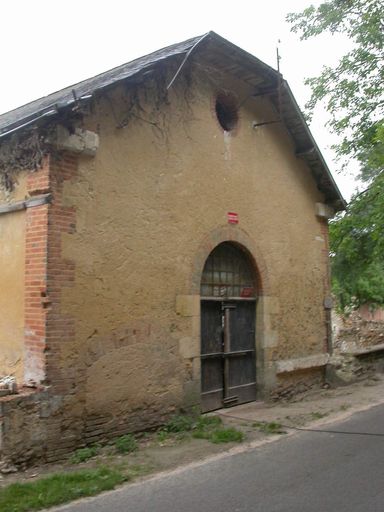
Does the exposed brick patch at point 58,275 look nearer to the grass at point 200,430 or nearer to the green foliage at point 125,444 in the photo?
the green foliage at point 125,444

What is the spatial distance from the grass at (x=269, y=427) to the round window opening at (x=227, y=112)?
16.0 feet

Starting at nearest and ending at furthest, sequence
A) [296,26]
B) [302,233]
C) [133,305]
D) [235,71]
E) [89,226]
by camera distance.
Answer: [89,226] < [133,305] < [235,71] < [302,233] < [296,26]

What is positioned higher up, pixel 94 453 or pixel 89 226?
pixel 89 226

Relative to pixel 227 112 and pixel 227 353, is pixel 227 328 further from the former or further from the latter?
pixel 227 112

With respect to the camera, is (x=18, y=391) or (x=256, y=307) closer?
(x=18, y=391)

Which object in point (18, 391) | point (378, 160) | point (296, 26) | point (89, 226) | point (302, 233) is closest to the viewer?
point (18, 391)

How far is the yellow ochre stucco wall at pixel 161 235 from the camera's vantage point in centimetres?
672

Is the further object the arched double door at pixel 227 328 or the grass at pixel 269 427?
the arched double door at pixel 227 328

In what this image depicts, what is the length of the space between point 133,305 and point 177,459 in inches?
80.7

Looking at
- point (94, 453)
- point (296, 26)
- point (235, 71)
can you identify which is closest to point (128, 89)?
point (235, 71)

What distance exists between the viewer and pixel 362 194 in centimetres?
1451

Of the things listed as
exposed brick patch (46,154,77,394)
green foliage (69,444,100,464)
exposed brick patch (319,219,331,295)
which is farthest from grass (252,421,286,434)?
exposed brick patch (319,219,331,295)

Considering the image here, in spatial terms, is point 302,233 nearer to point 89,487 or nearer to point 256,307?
point 256,307

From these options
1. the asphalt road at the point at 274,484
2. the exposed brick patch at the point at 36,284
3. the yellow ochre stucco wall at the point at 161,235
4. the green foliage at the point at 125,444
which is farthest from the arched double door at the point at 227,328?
the exposed brick patch at the point at 36,284
